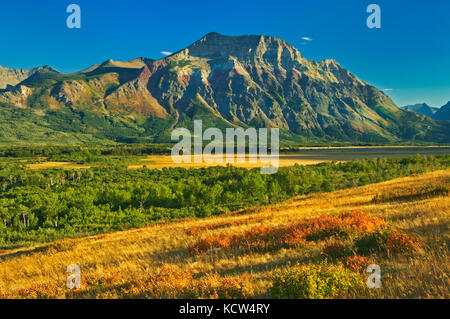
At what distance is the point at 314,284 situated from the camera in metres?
6.25

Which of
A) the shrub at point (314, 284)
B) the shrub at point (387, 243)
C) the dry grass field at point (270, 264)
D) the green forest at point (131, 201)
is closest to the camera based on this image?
the shrub at point (314, 284)

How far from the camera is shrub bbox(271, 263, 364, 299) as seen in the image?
6.24 m

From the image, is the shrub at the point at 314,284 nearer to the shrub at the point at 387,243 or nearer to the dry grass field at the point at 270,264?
the dry grass field at the point at 270,264

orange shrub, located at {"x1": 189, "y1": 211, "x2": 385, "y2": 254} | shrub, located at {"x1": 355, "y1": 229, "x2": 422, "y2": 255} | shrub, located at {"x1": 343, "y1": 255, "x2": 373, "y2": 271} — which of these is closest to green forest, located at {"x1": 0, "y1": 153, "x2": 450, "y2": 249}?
orange shrub, located at {"x1": 189, "y1": 211, "x2": 385, "y2": 254}

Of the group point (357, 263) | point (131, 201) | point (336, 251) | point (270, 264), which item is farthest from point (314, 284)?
point (131, 201)

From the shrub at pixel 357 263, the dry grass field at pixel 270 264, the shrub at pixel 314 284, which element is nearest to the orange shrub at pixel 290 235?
the dry grass field at pixel 270 264

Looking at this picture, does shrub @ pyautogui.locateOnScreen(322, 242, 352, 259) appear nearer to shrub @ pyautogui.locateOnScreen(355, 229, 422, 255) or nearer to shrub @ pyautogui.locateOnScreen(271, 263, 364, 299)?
shrub @ pyautogui.locateOnScreen(355, 229, 422, 255)

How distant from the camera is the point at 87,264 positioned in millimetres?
13938

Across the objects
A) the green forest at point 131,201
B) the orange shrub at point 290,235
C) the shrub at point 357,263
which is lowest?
the green forest at point 131,201

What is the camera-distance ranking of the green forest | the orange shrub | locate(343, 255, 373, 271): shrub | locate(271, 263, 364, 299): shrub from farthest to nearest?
the green forest → the orange shrub → locate(343, 255, 373, 271): shrub → locate(271, 263, 364, 299): shrub

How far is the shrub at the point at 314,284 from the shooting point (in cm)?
624

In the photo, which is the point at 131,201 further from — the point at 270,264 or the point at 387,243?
the point at 387,243

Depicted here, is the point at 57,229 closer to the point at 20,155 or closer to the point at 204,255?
the point at 204,255
